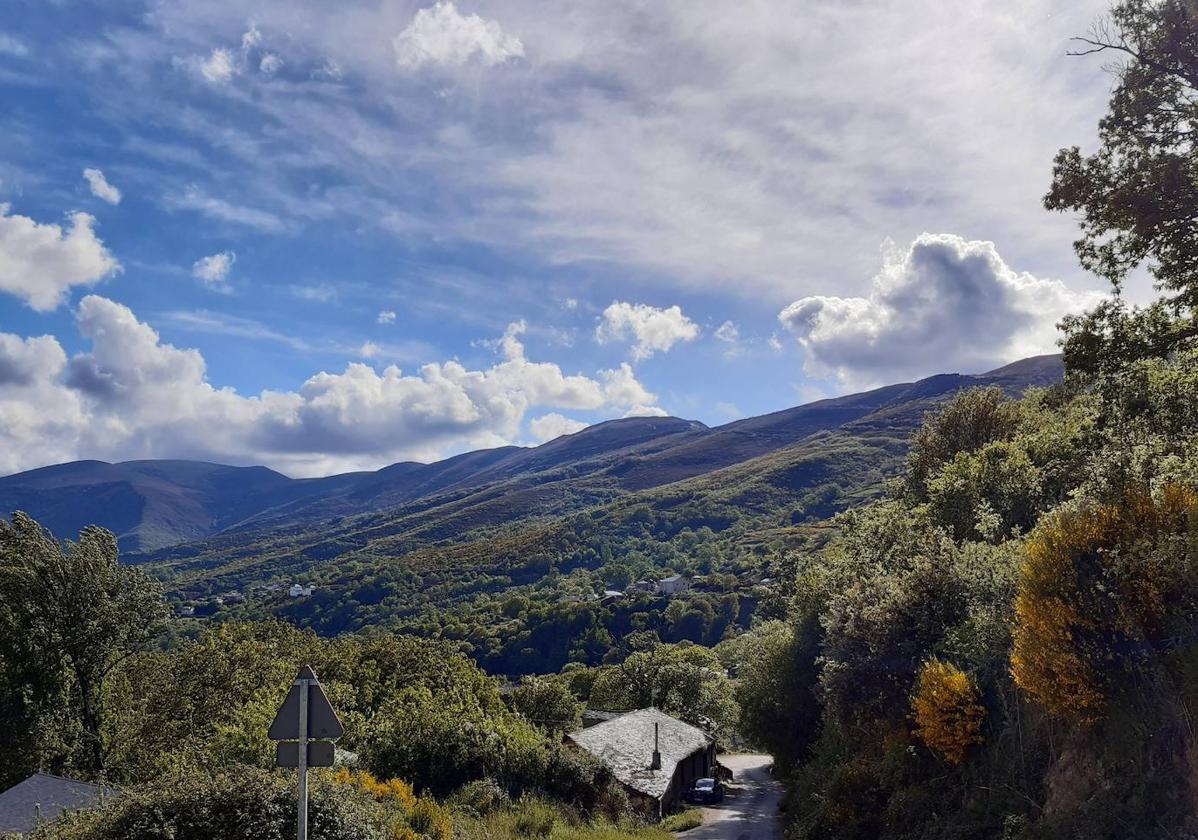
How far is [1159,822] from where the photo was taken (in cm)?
948

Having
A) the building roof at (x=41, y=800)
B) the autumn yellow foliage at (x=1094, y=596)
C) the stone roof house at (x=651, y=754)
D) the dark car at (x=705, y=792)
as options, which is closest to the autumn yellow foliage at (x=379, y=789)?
the building roof at (x=41, y=800)

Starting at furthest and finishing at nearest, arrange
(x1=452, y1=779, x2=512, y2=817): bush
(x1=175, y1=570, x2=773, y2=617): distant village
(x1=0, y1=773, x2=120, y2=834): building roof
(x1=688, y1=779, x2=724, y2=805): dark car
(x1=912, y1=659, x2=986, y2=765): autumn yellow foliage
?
(x1=175, y1=570, x2=773, y2=617): distant village, (x1=688, y1=779, x2=724, y2=805): dark car, (x1=452, y1=779, x2=512, y2=817): bush, (x1=912, y1=659, x2=986, y2=765): autumn yellow foliage, (x1=0, y1=773, x2=120, y2=834): building roof

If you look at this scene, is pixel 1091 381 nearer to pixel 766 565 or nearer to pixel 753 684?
pixel 753 684

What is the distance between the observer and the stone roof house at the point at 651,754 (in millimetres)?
29578

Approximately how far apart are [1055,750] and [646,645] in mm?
99188

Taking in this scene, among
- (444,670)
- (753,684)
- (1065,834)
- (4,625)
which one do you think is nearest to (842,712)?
(1065,834)

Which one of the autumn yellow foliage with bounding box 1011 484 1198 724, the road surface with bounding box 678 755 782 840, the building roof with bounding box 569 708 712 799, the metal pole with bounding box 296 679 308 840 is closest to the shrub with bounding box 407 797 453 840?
the metal pole with bounding box 296 679 308 840

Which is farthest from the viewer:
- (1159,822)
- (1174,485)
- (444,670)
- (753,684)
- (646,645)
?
(646,645)

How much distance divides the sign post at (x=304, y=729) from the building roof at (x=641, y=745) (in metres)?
21.2

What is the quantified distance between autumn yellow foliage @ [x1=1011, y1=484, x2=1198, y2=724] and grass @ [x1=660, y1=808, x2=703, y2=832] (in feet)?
67.8

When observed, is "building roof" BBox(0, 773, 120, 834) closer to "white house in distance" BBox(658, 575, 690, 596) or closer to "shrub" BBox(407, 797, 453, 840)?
"shrub" BBox(407, 797, 453, 840)

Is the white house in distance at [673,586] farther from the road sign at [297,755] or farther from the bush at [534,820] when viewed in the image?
the road sign at [297,755]

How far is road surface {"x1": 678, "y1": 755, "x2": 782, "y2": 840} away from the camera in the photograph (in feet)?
87.1

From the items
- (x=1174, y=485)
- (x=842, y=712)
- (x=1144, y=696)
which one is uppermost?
(x=1174, y=485)
